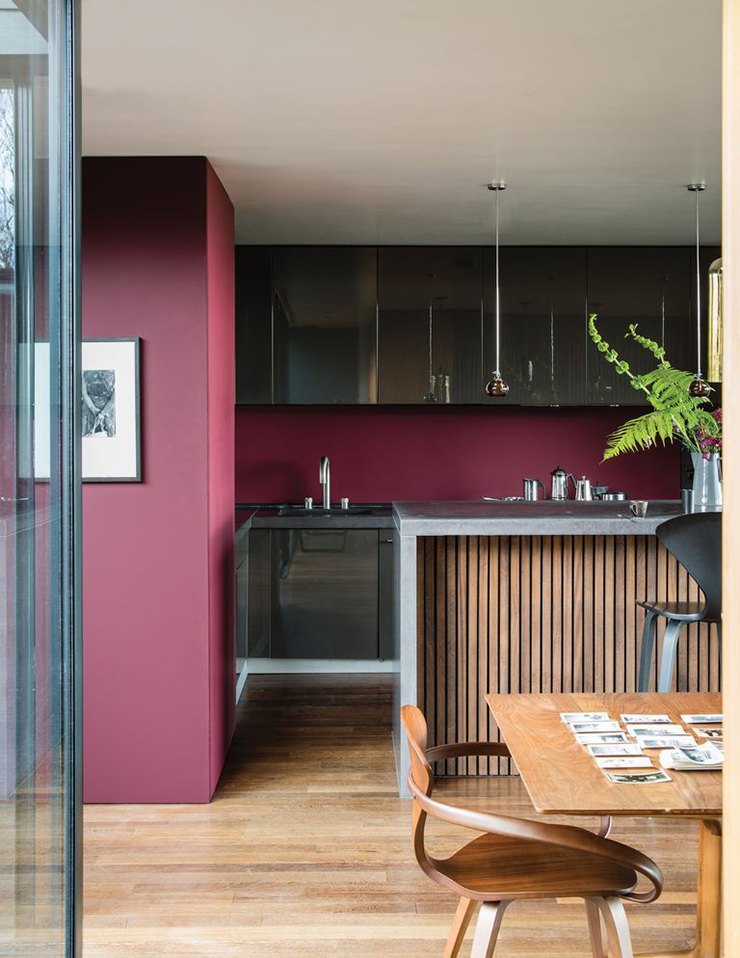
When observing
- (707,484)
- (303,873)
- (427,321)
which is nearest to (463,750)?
(303,873)

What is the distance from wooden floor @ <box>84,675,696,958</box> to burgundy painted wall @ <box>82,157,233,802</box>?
23 cm

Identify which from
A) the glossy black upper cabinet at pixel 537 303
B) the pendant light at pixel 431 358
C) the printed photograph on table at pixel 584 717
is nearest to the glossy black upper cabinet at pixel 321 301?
the pendant light at pixel 431 358

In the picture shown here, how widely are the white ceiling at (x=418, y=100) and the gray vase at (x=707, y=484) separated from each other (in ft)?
4.19

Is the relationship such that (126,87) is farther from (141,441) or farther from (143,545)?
(143,545)

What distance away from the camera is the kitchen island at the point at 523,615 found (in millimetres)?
3996

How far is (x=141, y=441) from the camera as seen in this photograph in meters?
3.76

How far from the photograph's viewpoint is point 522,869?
2.07 m

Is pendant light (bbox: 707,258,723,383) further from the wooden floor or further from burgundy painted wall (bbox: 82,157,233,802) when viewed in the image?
burgundy painted wall (bbox: 82,157,233,802)

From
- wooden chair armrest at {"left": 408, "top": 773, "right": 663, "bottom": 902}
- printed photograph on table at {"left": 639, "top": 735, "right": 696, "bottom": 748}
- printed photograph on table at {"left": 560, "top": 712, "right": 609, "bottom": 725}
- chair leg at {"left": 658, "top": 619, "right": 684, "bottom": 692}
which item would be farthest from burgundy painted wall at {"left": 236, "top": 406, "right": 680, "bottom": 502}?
wooden chair armrest at {"left": 408, "top": 773, "right": 663, "bottom": 902}

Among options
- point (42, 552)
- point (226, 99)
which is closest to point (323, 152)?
point (226, 99)

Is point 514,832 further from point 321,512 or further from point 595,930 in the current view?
point 321,512

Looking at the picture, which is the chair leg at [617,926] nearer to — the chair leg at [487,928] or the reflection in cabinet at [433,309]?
the chair leg at [487,928]

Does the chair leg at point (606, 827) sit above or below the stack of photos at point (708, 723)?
below
